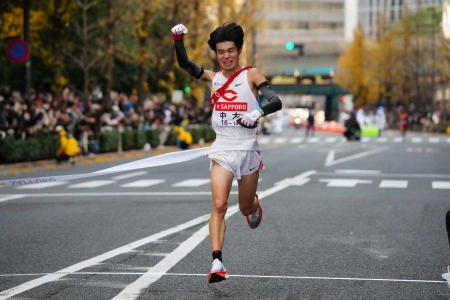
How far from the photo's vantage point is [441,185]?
69.8ft

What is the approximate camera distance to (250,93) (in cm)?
829

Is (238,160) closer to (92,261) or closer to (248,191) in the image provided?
(248,191)

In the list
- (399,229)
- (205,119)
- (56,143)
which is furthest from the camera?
(205,119)

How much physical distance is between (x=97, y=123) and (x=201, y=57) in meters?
21.4

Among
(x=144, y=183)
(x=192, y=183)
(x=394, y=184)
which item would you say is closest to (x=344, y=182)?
(x=394, y=184)

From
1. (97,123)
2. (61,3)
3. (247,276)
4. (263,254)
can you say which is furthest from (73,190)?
(61,3)

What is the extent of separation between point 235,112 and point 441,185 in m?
13.8

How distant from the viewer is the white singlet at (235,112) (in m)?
8.24

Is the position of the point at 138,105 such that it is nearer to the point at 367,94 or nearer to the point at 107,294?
the point at 107,294

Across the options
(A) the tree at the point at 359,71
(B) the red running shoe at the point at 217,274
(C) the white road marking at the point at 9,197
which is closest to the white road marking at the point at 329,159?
(C) the white road marking at the point at 9,197

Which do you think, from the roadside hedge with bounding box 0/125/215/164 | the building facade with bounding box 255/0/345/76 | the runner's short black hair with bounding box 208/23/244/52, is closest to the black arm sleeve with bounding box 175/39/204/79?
→ the runner's short black hair with bounding box 208/23/244/52

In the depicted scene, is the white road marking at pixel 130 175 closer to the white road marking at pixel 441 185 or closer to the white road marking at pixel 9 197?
the white road marking at pixel 9 197

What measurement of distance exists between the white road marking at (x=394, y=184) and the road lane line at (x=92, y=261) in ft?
26.7

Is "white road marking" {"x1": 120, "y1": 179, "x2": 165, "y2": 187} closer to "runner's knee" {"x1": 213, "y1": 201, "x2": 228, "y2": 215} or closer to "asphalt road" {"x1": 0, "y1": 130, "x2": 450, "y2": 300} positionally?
"asphalt road" {"x1": 0, "y1": 130, "x2": 450, "y2": 300}
